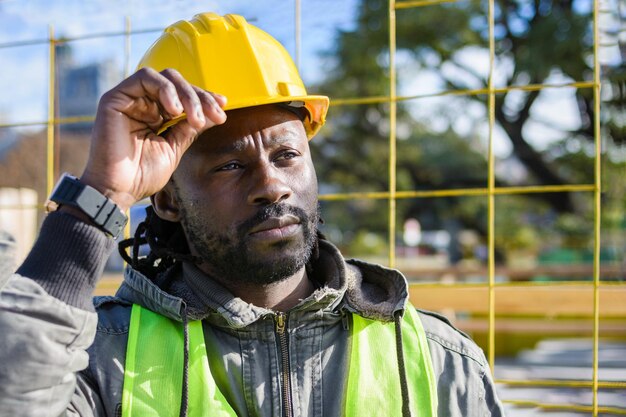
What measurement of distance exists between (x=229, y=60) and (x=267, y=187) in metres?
0.41

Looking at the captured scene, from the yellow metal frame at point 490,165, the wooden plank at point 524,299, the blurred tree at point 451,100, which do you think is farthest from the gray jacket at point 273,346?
the blurred tree at point 451,100

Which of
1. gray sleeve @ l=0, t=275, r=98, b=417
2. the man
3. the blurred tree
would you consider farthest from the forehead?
the blurred tree

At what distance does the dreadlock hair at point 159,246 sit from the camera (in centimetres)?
200

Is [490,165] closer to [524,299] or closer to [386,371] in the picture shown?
[386,371]

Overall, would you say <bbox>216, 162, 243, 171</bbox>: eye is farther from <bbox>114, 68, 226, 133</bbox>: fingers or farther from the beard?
<bbox>114, 68, 226, 133</bbox>: fingers

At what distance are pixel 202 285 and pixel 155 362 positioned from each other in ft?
0.82

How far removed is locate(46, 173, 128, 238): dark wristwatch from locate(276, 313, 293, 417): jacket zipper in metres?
0.58

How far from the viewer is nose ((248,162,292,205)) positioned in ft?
5.99

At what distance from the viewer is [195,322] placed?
1.83m

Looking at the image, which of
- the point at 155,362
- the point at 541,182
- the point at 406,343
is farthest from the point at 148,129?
the point at 541,182

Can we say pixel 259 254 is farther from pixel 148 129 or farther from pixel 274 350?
pixel 148 129

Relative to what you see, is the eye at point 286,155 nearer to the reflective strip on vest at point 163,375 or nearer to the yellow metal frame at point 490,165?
the reflective strip on vest at point 163,375

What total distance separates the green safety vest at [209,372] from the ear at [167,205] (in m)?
0.32

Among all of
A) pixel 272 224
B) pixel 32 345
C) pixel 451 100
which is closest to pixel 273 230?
pixel 272 224
